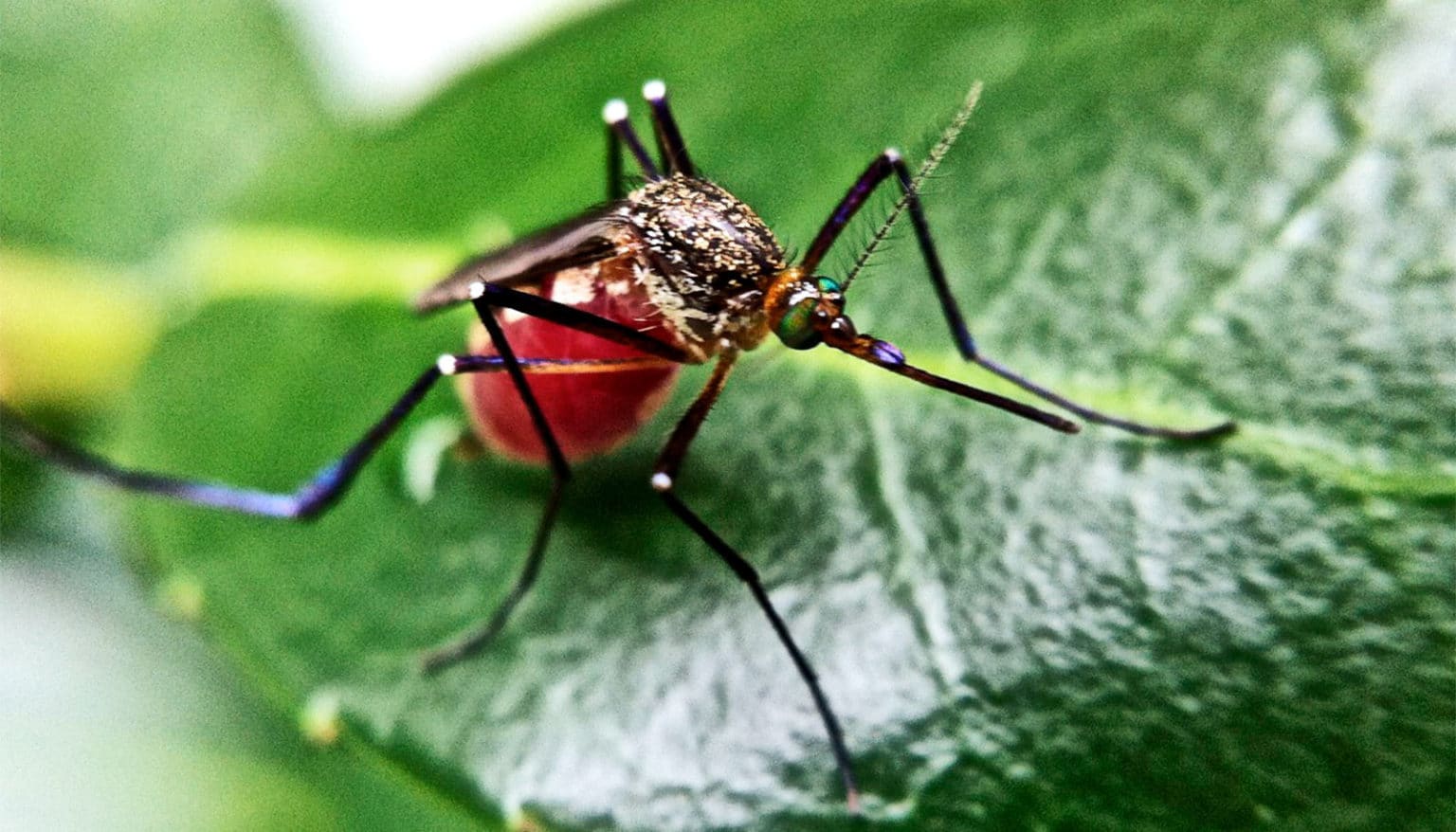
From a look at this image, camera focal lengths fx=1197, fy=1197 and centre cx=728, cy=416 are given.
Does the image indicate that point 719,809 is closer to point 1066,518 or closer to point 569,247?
point 1066,518

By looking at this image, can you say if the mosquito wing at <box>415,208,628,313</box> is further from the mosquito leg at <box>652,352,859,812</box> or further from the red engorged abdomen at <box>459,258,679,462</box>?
the mosquito leg at <box>652,352,859,812</box>

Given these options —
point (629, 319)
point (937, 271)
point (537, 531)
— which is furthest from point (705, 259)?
point (537, 531)

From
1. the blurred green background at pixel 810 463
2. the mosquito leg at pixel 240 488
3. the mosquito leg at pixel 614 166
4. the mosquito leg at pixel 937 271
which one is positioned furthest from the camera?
the mosquito leg at pixel 614 166

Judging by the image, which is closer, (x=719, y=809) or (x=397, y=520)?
(x=719, y=809)

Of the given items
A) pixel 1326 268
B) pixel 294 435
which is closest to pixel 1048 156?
pixel 1326 268

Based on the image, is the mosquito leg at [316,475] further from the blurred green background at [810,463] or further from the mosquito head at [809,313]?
the mosquito head at [809,313]

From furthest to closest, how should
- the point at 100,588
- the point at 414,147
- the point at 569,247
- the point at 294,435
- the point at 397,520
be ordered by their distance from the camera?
the point at 100,588 → the point at 414,147 → the point at 294,435 → the point at 397,520 → the point at 569,247

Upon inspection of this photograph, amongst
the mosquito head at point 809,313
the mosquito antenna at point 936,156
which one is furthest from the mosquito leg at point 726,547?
the mosquito antenna at point 936,156
